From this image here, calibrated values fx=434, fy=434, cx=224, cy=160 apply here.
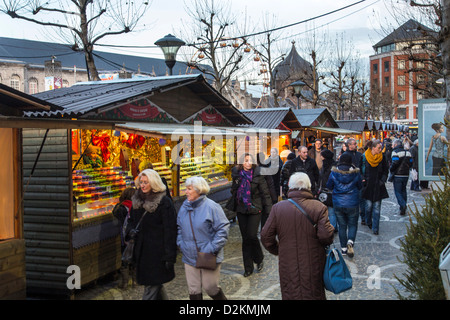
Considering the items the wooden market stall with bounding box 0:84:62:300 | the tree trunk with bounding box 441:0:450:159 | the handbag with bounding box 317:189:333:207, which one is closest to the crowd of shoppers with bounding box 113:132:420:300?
the wooden market stall with bounding box 0:84:62:300

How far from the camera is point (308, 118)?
2064 centimetres

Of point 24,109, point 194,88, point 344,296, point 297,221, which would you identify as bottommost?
point 344,296

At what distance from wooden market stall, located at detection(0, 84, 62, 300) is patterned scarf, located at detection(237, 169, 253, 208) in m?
2.90

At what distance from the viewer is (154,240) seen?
15.2 ft

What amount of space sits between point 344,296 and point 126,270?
10.1 ft

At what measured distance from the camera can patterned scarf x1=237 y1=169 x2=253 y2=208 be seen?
6.56 m

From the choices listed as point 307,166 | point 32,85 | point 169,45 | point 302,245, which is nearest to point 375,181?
point 307,166

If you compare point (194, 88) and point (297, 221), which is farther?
point (194, 88)

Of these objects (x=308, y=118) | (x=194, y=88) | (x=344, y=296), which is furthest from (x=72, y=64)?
(x=344, y=296)

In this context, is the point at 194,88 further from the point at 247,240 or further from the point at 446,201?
the point at 446,201

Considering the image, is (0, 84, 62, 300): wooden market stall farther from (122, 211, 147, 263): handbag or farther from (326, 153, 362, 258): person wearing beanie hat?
(326, 153, 362, 258): person wearing beanie hat

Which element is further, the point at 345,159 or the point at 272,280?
the point at 345,159

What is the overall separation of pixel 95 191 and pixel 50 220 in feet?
3.18

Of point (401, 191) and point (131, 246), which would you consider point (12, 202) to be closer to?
point (131, 246)
